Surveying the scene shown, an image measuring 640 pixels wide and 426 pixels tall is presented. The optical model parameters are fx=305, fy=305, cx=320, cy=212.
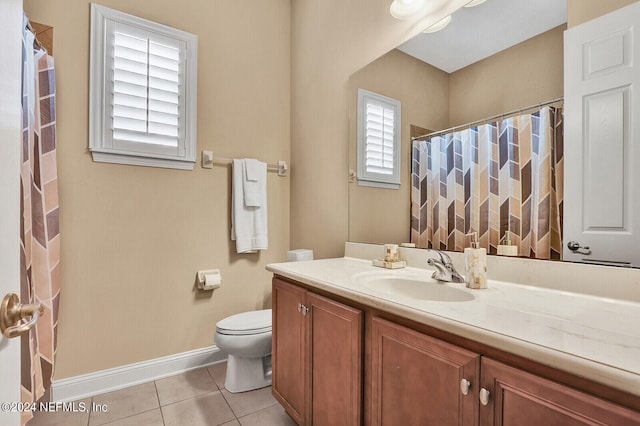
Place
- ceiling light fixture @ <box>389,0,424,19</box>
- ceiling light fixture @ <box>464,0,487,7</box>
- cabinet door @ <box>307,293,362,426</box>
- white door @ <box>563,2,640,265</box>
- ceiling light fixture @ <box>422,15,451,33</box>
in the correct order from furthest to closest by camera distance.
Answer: ceiling light fixture @ <box>389,0,424,19</box>
ceiling light fixture @ <box>422,15,451,33</box>
ceiling light fixture @ <box>464,0,487,7</box>
cabinet door @ <box>307,293,362,426</box>
white door @ <box>563,2,640,265</box>

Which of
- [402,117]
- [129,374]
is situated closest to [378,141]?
[402,117]

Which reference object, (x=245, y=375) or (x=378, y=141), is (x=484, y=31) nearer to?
(x=378, y=141)

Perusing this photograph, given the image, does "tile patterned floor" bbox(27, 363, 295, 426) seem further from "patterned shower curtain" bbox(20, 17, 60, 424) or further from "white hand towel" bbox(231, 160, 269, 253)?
"white hand towel" bbox(231, 160, 269, 253)

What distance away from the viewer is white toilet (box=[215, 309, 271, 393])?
74.2 inches

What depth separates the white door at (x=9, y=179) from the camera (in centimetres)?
57

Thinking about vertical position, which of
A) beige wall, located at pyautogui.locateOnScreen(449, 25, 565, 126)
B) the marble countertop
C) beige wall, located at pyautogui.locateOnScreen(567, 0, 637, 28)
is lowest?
the marble countertop

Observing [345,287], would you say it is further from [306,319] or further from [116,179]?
[116,179]

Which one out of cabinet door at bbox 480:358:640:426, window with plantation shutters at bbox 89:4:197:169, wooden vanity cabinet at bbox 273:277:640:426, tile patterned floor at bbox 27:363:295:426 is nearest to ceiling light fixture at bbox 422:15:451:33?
wooden vanity cabinet at bbox 273:277:640:426

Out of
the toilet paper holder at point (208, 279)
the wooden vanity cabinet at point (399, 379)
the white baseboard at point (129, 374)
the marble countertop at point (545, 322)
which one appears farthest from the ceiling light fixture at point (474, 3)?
the white baseboard at point (129, 374)

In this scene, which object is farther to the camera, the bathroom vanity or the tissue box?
the tissue box

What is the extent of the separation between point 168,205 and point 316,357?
1545mm

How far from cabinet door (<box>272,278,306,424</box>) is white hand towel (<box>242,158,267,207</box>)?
92cm

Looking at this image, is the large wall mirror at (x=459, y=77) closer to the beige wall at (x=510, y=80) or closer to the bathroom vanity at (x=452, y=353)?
the beige wall at (x=510, y=80)

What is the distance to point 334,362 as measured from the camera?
1.22 metres
